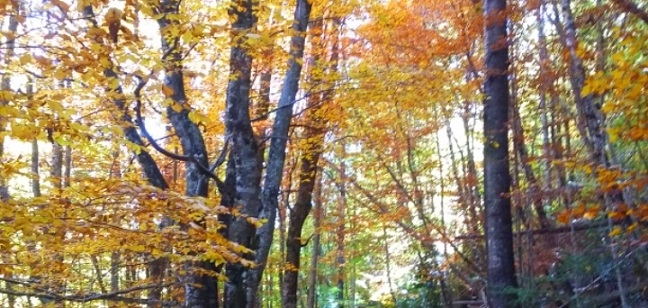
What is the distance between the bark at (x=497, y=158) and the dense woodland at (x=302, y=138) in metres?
0.03

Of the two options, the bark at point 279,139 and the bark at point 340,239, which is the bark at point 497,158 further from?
the bark at point 340,239

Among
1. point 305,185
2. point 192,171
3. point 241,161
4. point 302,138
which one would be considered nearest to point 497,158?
point 302,138

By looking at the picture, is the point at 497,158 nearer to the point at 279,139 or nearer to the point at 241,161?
the point at 279,139

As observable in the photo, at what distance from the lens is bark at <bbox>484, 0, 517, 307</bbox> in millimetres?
7883

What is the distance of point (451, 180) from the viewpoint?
41.9 ft

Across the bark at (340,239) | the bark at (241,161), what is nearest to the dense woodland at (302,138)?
the bark at (241,161)

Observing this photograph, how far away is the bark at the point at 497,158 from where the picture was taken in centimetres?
788

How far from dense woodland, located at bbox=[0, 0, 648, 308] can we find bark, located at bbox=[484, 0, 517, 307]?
27 mm

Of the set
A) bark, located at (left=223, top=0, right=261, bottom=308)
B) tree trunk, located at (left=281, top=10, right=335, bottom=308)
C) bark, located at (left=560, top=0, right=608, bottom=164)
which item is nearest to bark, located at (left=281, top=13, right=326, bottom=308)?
tree trunk, located at (left=281, top=10, right=335, bottom=308)

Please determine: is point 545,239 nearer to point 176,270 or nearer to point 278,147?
point 278,147

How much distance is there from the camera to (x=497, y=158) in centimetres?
817

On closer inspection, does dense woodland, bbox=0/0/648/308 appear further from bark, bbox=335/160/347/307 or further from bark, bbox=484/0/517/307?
bark, bbox=335/160/347/307

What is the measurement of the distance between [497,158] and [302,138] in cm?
310

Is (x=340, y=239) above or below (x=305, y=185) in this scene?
below
